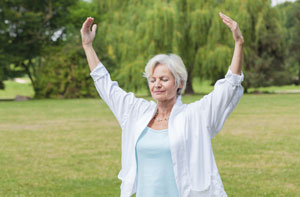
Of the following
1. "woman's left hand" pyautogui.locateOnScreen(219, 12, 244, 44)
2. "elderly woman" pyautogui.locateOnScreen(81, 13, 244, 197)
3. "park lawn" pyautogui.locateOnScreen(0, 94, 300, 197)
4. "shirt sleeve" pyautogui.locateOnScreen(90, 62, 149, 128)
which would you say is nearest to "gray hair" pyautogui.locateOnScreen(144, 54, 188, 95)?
"elderly woman" pyautogui.locateOnScreen(81, 13, 244, 197)

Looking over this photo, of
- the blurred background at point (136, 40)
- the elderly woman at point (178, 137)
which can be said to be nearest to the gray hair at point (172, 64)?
the elderly woman at point (178, 137)

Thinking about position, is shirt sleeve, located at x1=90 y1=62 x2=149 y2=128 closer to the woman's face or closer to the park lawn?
the woman's face

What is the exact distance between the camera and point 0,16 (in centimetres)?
3888

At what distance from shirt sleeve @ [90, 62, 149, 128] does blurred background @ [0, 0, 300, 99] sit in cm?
2625

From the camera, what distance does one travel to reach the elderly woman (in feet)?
9.54

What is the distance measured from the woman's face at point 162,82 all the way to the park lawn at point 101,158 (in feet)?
14.6

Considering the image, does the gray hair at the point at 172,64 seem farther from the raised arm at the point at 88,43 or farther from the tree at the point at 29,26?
the tree at the point at 29,26

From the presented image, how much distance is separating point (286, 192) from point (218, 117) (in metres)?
4.78

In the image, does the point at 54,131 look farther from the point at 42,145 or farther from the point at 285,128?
the point at 285,128

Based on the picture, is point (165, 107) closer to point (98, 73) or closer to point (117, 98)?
point (117, 98)

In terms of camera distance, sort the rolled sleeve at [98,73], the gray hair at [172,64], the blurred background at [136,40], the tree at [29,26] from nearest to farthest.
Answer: the gray hair at [172,64]
the rolled sleeve at [98,73]
the blurred background at [136,40]
the tree at [29,26]

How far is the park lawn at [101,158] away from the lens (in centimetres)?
774

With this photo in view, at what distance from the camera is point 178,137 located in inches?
114

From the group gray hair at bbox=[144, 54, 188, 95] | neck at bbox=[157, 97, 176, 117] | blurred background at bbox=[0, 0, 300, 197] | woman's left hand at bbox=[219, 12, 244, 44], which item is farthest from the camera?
blurred background at bbox=[0, 0, 300, 197]
